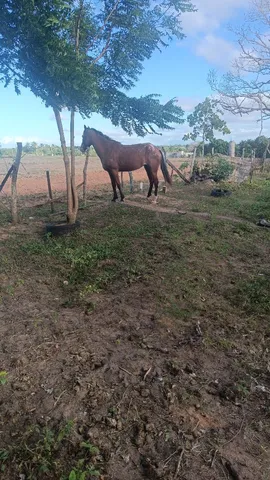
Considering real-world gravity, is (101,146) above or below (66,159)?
above

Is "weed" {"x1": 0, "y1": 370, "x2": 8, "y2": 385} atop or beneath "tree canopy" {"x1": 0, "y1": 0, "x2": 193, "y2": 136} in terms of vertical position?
beneath

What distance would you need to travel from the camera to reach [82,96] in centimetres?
517

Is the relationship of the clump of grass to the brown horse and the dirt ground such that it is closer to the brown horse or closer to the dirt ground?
the dirt ground

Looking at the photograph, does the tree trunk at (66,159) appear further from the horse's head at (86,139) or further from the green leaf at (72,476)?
the green leaf at (72,476)

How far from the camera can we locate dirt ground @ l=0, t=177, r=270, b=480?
198 cm

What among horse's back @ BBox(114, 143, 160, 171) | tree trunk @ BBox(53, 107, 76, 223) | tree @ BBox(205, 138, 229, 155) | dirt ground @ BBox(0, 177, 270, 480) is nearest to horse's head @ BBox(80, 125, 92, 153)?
horse's back @ BBox(114, 143, 160, 171)

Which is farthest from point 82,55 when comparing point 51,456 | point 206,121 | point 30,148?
point 30,148

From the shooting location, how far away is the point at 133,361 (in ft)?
9.38

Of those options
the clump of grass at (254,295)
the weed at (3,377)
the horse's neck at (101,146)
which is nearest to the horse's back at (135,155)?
the horse's neck at (101,146)

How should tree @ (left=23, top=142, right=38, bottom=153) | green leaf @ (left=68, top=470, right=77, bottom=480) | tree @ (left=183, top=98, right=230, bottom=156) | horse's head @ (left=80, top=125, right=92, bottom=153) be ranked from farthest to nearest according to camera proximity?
tree @ (left=23, top=142, right=38, bottom=153) < tree @ (left=183, top=98, right=230, bottom=156) < horse's head @ (left=80, top=125, right=92, bottom=153) < green leaf @ (left=68, top=470, right=77, bottom=480)

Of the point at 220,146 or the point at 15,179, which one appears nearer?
the point at 15,179

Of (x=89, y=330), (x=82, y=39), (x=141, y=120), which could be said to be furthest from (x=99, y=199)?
(x=89, y=330)

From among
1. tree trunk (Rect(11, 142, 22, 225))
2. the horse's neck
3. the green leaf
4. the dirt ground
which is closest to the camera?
the green leaf

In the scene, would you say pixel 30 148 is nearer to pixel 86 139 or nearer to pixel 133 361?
pixel 86 139
